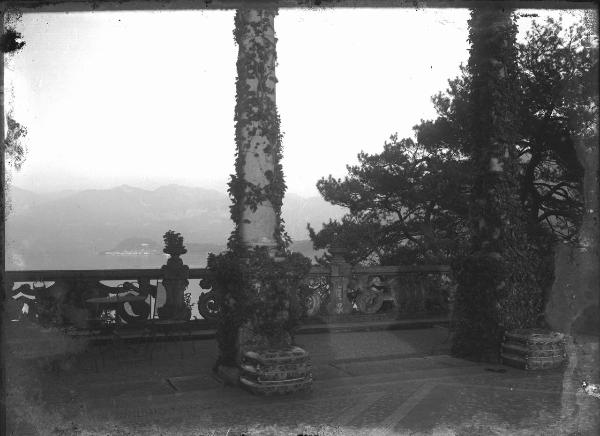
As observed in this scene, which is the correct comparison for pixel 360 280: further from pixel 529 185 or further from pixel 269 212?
pixel 529 185

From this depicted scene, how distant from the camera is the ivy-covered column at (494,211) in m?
8.53

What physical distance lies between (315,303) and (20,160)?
8419 mm

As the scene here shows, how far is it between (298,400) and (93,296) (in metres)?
5.33

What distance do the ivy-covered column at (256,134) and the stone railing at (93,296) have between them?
3.24m

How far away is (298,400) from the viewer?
20.7 ft

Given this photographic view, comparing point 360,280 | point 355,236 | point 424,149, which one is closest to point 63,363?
point 360,280

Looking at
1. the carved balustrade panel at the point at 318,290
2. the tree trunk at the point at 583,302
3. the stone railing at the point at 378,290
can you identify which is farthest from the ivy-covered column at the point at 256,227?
the stone railing at the point at 378,290

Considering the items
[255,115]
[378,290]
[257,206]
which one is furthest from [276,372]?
[378,290]

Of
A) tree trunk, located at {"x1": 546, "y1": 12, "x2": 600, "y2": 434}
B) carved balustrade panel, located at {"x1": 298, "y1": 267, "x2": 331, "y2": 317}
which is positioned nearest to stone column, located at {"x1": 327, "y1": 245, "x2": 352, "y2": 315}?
carved balustrade panel, located at {"x1": 298, "y1": 267, "x2": 331, "y2": 317}

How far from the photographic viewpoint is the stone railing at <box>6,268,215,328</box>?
374 inches

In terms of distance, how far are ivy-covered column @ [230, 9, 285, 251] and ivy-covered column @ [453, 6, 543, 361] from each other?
358cm

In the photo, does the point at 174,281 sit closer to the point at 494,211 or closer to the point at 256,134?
the point at 256,134

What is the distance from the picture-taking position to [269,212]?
708 centimetres

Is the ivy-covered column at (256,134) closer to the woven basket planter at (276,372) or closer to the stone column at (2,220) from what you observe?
the woven basket planter at (276,372)
